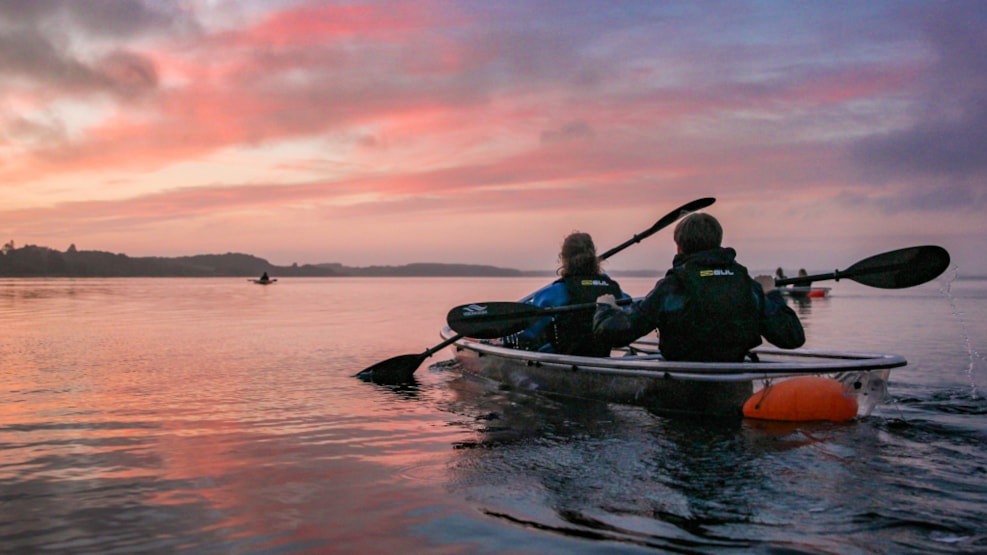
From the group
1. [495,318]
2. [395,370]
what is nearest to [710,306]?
[495,318]

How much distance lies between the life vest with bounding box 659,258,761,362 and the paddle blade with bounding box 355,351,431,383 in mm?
5127

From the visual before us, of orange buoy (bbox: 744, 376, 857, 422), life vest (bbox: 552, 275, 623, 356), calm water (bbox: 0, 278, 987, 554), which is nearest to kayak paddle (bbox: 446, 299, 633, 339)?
life vest (bbox: 552, 275, 623, 356)

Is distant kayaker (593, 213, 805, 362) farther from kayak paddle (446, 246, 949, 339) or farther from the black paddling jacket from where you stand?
kayak paddle (446, 246, 949, 339)

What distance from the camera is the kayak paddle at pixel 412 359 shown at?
1177cm

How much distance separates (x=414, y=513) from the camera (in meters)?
4.91

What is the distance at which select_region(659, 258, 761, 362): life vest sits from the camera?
735cm

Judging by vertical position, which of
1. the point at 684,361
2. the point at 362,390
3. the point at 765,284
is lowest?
the point at 362,390

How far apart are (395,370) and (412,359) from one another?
329 mm

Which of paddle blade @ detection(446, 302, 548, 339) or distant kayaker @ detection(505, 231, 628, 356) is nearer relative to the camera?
distant kayaker @ detection(505, 231, 628, 356)

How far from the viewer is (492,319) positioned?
33.4 ft

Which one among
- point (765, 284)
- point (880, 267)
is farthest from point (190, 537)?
point (880, 267)

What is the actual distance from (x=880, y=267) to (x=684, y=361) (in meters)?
3.11

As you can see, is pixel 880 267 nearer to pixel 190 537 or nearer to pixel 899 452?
pixel 899 452

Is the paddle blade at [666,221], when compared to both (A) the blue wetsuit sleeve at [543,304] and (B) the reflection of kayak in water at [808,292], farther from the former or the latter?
(B) the reflection of kayak in water at [808,292]
